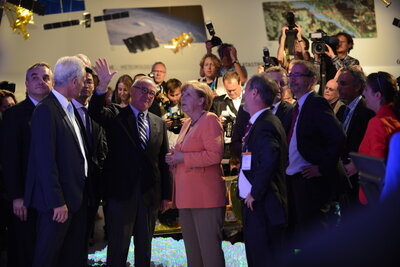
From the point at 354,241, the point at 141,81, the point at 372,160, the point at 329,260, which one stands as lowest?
the point at 329,260

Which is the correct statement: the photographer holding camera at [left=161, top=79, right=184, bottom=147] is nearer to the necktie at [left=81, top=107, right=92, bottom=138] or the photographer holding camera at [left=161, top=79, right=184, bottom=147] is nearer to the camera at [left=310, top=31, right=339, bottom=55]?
the camera at [left=310, top=31, right=339, bottom=55]

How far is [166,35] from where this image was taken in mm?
9859

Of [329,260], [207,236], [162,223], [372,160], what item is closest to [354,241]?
[372,160]

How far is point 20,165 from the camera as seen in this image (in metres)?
4.44

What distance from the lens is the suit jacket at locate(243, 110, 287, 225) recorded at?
4113mm

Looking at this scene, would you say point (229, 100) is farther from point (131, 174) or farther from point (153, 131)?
point (131, 174)

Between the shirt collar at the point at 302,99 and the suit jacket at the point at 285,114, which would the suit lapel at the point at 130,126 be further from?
the shirt collar at the point at 302,99

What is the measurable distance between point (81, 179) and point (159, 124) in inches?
41.3

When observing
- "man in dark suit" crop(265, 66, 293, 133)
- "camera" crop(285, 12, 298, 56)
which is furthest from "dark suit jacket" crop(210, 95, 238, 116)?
"man in dark suit" crop(265, 66, 293, 133)

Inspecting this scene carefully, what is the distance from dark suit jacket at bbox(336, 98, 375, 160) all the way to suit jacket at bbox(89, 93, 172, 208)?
1584 mm

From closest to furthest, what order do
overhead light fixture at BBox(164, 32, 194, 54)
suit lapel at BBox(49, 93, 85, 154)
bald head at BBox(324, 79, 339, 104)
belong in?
suit lapel at BBox(49, 93, 85, 154)
bald head at BBox(324, 79, 339, 104)
overhead light fixture at BBox(164, 32, 194, 54)

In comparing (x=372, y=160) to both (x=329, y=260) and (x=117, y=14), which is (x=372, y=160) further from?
(x=117, y=14)

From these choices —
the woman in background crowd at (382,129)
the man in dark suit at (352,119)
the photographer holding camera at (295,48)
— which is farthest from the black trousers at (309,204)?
the photographer holding camera at (295,48)

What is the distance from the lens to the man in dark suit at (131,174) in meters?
4.73
